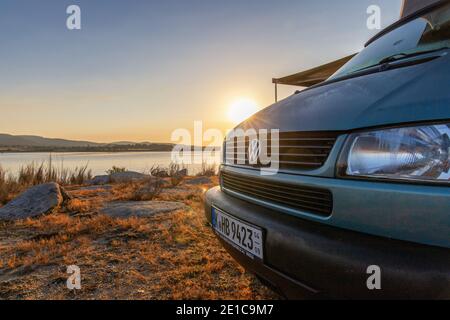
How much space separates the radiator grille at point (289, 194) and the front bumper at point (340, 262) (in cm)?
6

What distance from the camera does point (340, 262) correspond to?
3.37 ft

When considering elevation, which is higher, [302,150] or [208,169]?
[302,150]

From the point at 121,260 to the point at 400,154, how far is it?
252 cm

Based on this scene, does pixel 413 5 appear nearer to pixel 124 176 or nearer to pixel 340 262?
pixel 340 262

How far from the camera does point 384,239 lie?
99 cm

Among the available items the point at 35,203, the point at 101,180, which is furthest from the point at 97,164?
the point at 35,203

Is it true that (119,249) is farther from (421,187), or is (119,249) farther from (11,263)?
(421,187)

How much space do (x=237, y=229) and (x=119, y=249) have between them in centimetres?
188

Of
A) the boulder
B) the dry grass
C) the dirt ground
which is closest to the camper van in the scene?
the dirt ground

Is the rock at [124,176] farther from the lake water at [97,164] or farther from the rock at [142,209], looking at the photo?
the rock at [142,209]

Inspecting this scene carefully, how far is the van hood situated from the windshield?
20.2 inches

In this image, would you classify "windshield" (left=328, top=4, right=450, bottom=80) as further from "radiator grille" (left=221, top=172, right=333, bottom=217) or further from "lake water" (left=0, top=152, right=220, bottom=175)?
"lake water" (left=0, top=152, right=220, bottom=175)

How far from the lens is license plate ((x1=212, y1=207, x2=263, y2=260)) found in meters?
1.42

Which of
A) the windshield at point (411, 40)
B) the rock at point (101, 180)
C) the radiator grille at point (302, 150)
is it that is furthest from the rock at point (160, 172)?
the radiator grille at point (302, 150)
